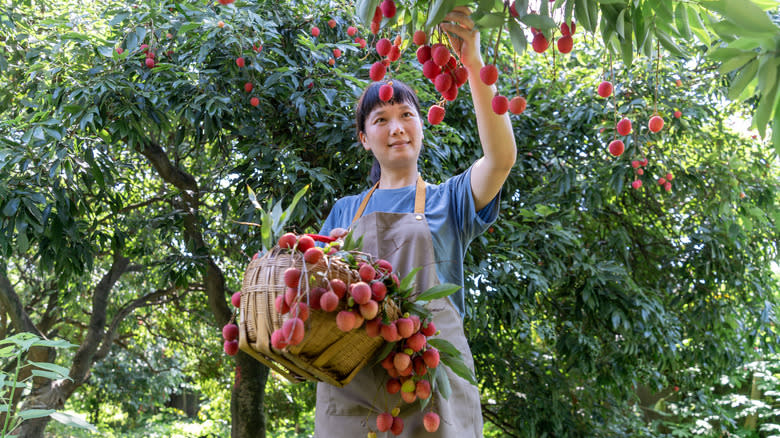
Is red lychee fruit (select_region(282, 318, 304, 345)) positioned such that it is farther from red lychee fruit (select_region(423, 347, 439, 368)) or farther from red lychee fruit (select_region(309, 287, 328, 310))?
red lychee fruit (select_region(423, 347, 439, 368))

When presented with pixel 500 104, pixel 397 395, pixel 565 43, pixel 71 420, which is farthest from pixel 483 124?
pixel 71 420

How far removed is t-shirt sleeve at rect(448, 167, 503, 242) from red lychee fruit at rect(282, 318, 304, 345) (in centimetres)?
63

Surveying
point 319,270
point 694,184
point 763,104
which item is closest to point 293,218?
point 319,270

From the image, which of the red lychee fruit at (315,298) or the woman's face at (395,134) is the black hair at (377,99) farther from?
the red lychee fruit at (315,298)

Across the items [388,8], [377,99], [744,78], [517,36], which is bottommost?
[744,78]

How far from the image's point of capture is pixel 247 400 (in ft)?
15.1

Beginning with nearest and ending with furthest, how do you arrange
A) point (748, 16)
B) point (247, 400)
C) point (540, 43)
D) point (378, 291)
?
point (748, 16) → point (540, 43) → point (378, 291) → point (247, 400)

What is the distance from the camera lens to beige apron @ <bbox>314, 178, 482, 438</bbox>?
140cm

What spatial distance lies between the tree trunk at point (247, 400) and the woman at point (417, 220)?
3154 millimetres

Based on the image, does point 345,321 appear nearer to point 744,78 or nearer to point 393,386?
point 393,386

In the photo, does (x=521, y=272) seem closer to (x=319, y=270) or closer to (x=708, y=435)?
(x=319, y=270)

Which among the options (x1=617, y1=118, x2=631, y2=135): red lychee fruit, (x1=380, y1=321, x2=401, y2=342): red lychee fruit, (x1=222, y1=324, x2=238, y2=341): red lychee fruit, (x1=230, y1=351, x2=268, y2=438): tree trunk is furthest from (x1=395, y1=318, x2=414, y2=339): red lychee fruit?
(x1=230, y1=351, x2=268, y2=438): tree trunk

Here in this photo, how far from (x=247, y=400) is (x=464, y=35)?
402 cm

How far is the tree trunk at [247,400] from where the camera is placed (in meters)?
4.59
